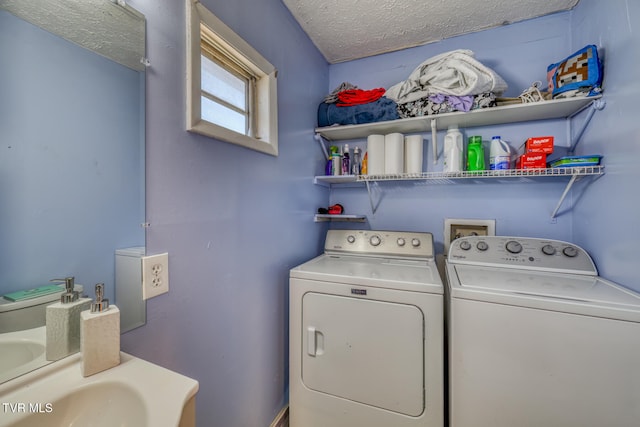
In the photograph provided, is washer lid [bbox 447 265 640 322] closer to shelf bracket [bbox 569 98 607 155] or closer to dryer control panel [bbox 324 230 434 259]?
dryer control panel [bbox 324 230 434 259]

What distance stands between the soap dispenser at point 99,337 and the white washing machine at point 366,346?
0.84 m

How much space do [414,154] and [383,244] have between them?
69cm

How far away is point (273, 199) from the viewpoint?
1.49 metres

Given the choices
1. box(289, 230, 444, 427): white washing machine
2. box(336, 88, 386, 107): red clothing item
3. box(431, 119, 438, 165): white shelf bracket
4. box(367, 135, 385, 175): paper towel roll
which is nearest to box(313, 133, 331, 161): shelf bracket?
box(336, 88, 386, 107): red clothing item

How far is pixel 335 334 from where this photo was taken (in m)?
1.32

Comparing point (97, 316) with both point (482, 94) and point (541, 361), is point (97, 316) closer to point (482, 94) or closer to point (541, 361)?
point (541, 361)

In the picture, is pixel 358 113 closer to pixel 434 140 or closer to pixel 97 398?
pixel 434 140

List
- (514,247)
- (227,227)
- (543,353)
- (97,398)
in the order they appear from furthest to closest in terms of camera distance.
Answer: (514,247)
(227,227)
(543,353)
(97,398)

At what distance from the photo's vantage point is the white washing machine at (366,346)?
1.18 meters

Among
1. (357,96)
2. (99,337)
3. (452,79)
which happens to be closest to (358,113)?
(357,96)

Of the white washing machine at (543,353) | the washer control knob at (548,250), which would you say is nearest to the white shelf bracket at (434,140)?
the washer control knob at (548,250)

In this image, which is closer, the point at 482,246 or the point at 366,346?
the point at 366,346

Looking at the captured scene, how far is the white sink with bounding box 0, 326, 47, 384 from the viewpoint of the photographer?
0.60 m

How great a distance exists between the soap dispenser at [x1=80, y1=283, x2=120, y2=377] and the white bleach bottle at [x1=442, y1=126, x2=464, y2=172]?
1.83 metres
